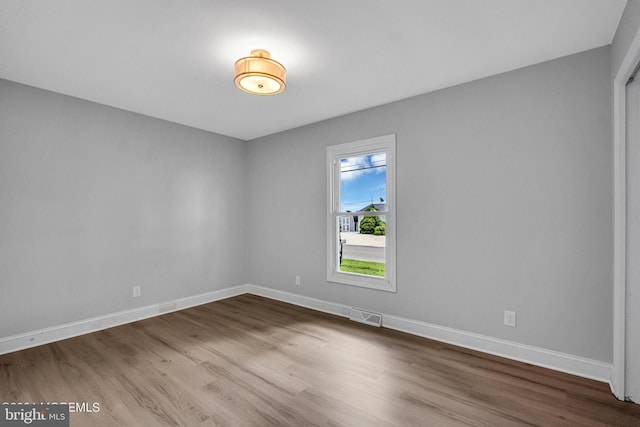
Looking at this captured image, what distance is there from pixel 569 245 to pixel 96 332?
15.7 ft

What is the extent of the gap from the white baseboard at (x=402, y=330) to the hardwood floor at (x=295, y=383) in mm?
98

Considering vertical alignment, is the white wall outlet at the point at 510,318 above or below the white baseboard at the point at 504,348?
above

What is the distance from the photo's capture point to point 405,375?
2398 millimetres

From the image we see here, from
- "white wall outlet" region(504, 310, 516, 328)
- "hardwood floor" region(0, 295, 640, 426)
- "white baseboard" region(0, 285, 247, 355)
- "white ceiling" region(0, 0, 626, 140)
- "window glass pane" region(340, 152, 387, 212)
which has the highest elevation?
"white ceiling" region(0, 0, 626, 140)

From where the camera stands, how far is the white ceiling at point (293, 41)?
1913mm

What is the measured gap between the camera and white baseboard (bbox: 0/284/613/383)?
7.80ft

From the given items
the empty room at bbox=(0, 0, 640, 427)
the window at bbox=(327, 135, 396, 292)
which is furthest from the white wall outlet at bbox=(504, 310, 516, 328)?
the window at bbox=(327, 135, 396, 292)

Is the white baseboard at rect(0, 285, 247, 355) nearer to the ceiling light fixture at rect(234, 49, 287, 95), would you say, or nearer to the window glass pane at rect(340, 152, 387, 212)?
the window glass pane at rect(340, 152, 387, 212)

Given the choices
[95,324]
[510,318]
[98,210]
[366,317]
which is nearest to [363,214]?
[366,317]

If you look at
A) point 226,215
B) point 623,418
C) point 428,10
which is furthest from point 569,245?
point 226,215

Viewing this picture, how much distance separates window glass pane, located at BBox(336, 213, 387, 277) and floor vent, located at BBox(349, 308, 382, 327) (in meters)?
0.46

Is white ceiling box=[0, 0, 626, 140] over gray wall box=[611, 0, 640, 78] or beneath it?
over

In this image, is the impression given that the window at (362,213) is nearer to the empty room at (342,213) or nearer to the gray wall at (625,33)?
the empty room at (342,213)

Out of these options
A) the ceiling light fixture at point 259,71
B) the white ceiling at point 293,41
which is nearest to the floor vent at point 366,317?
the white ceiling at point 293,41
